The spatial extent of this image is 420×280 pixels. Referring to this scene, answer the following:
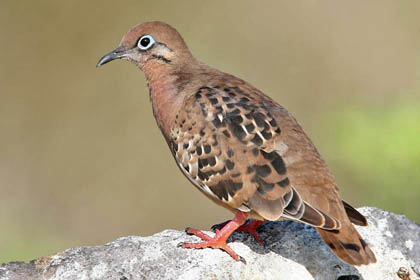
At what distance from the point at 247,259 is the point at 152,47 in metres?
2.37

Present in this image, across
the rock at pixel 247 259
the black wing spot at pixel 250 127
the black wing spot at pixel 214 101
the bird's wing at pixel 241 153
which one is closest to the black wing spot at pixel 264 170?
the bird's wing at pixel 241 153

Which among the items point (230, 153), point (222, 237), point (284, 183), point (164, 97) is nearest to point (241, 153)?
point (230, 153)

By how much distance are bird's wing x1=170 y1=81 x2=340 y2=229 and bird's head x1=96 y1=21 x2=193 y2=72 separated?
0.72 metres

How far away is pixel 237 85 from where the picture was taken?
22.0 feet

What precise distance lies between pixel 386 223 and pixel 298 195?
1.04 m

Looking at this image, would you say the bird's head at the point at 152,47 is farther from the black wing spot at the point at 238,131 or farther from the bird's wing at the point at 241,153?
the black wing spot at the point at 238,131

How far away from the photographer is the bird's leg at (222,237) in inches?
232

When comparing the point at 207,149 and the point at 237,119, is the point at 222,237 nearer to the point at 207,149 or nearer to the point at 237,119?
the point at 207,149

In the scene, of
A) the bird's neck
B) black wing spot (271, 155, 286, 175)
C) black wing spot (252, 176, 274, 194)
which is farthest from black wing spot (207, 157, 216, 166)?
the bird's neck

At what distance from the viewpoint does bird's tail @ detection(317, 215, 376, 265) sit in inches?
215

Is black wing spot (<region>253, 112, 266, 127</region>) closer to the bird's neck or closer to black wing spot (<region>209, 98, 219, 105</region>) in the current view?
black wing spot (<region>209, 98, 219, 105</region>)

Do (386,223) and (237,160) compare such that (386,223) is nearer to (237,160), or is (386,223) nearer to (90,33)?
(237,160)

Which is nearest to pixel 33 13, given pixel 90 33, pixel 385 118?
pixel 90 33

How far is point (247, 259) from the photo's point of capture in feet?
19.4
